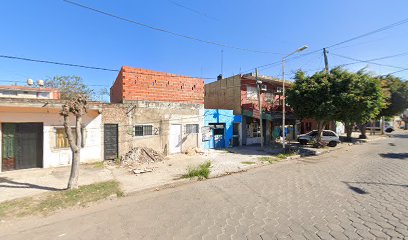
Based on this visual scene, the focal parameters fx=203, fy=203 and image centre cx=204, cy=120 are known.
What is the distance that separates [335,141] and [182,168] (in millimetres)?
15708

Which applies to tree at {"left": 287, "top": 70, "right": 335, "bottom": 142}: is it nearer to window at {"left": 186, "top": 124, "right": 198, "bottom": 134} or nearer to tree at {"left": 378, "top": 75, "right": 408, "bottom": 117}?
window at {"left": 186, "top": 124, "right": 198, "bottom": 134}

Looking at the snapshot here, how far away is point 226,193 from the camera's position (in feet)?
22.3

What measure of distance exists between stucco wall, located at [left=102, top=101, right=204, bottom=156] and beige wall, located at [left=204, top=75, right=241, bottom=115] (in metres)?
4.52

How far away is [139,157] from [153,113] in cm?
309

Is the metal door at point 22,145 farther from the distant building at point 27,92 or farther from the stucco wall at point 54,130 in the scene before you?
the distant building at point 27,92

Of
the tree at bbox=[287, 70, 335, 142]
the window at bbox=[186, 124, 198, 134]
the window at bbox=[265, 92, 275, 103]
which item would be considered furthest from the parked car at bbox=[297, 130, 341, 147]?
the window at bbox=[186, 124, 198, 134]

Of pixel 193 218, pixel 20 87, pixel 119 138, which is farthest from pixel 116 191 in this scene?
pixel 20 87

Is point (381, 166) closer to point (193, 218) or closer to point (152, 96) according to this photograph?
point (193, 218)

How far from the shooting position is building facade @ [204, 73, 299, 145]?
18.5m

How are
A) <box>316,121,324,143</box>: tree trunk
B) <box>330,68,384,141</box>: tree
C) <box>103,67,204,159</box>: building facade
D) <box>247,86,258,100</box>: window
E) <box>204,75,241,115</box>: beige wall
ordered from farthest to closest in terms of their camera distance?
1. <box>247,86,258,100</box>: window
2. <box>204,75,241,115</box>: beige wall
3. <box>316,121,324,143</box>: tree trunk
4. <box>330,68,384,141</box>: tree
5. <box>103,67,204,159</box>: building facade

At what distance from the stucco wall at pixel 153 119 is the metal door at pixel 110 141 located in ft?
0.80

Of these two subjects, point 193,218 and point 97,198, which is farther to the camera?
point 97,198

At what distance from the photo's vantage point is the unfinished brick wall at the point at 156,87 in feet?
41.5

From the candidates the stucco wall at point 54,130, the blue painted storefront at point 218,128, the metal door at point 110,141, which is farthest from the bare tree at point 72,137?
the blue painted storefront at point 218,128
